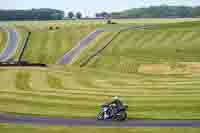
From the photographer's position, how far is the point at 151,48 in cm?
11044

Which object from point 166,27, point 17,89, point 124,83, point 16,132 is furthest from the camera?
point 166,27

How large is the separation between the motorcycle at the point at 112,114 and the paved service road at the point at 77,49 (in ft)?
181

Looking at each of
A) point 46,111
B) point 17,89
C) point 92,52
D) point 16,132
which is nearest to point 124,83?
point 17,89

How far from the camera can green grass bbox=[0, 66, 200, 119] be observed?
47.9m

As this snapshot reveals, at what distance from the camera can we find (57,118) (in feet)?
146

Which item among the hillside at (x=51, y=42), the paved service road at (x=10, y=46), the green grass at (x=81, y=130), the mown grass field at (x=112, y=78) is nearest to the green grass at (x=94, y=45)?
the mown grass field at (x=112, y=78)

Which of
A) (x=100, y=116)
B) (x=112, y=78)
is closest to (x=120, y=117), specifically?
(x=100, y=116)

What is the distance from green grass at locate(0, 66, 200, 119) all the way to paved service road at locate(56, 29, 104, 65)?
57.5ft

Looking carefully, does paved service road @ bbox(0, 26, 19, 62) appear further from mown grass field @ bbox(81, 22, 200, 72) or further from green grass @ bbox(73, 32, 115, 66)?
mown grass field @ bbox(81, 22, 200, 72)

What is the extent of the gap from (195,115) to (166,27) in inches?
3645

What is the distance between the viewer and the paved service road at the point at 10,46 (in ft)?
354

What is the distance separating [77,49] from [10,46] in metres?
16.8

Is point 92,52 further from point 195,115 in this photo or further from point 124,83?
point 195,115

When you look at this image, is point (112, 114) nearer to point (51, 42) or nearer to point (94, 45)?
point (94, 45)
